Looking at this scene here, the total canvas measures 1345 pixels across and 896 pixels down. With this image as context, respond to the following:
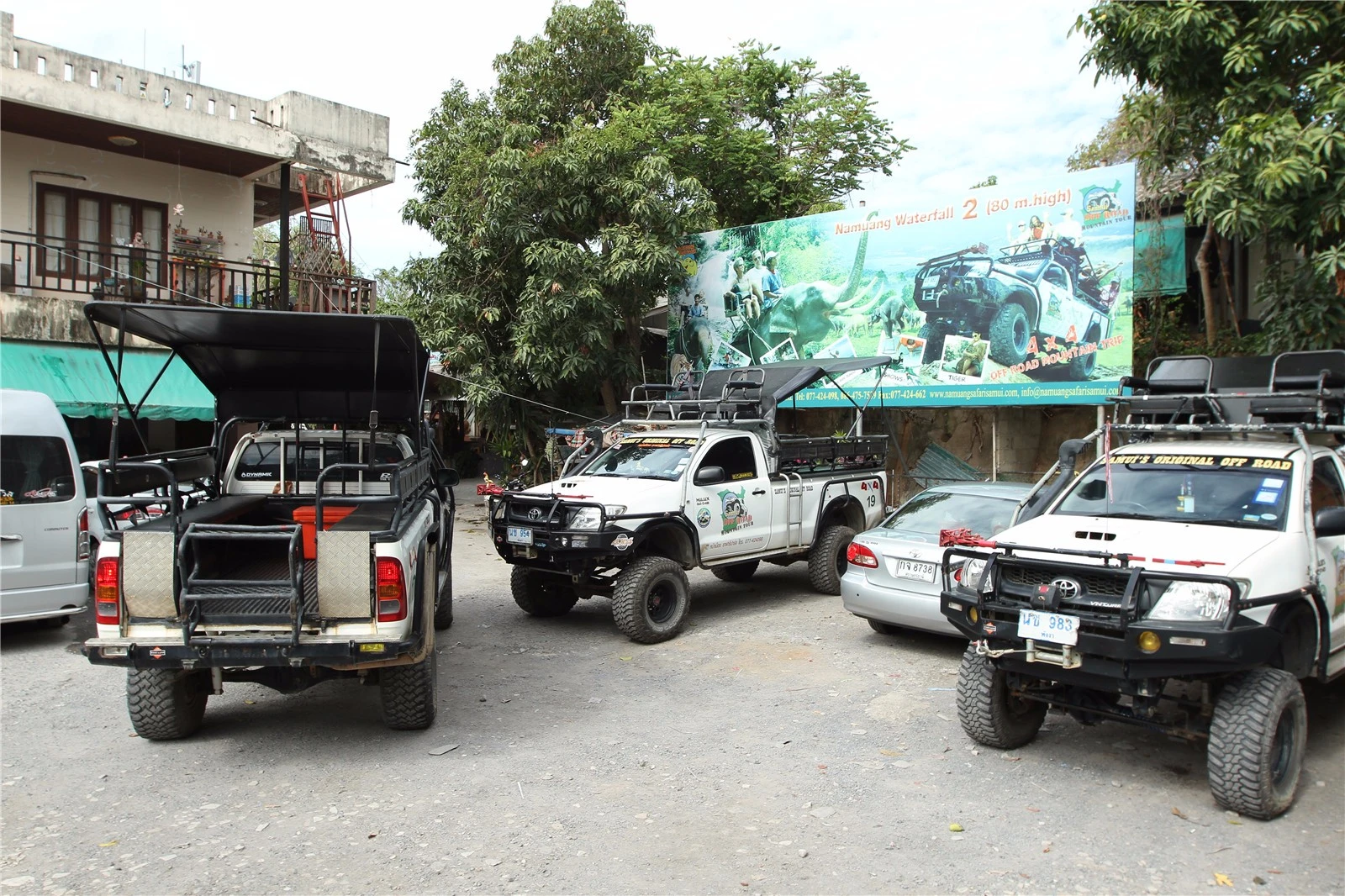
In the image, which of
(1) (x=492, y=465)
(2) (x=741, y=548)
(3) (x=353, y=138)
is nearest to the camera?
(2) (x=741, y=548)

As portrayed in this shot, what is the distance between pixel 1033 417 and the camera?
1348cm

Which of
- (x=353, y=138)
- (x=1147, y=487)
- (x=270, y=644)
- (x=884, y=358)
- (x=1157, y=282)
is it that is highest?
(x=353, y=138)

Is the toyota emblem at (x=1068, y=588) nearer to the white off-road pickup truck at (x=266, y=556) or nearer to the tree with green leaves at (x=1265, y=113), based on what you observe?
the white off-road pickup truck at (x=266, y=556)

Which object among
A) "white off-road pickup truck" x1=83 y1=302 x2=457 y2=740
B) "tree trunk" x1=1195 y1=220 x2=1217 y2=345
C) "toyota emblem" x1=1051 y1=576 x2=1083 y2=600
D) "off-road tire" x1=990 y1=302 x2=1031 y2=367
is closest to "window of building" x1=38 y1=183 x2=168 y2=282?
"white off-road pickup truck" x1=83 y1=302 x2=457 y2=740

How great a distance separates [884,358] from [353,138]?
1086 centimetres

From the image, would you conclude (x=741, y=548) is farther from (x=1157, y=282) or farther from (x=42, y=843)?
(x=1157, y=282)

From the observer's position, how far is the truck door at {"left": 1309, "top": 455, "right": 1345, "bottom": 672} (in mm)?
5188

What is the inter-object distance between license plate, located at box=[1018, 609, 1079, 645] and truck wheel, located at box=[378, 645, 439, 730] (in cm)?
348

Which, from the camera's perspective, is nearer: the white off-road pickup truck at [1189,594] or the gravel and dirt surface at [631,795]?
the gravel and dirt surface at [631,795]

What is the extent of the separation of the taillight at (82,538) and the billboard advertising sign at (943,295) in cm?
946

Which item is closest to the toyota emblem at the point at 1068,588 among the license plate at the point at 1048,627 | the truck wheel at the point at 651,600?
the license plate at the point at 1048,627

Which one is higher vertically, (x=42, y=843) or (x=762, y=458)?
(x=762, y=458)

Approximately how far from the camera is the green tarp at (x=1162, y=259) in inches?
510

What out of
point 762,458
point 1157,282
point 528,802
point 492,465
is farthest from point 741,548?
point 492,465
